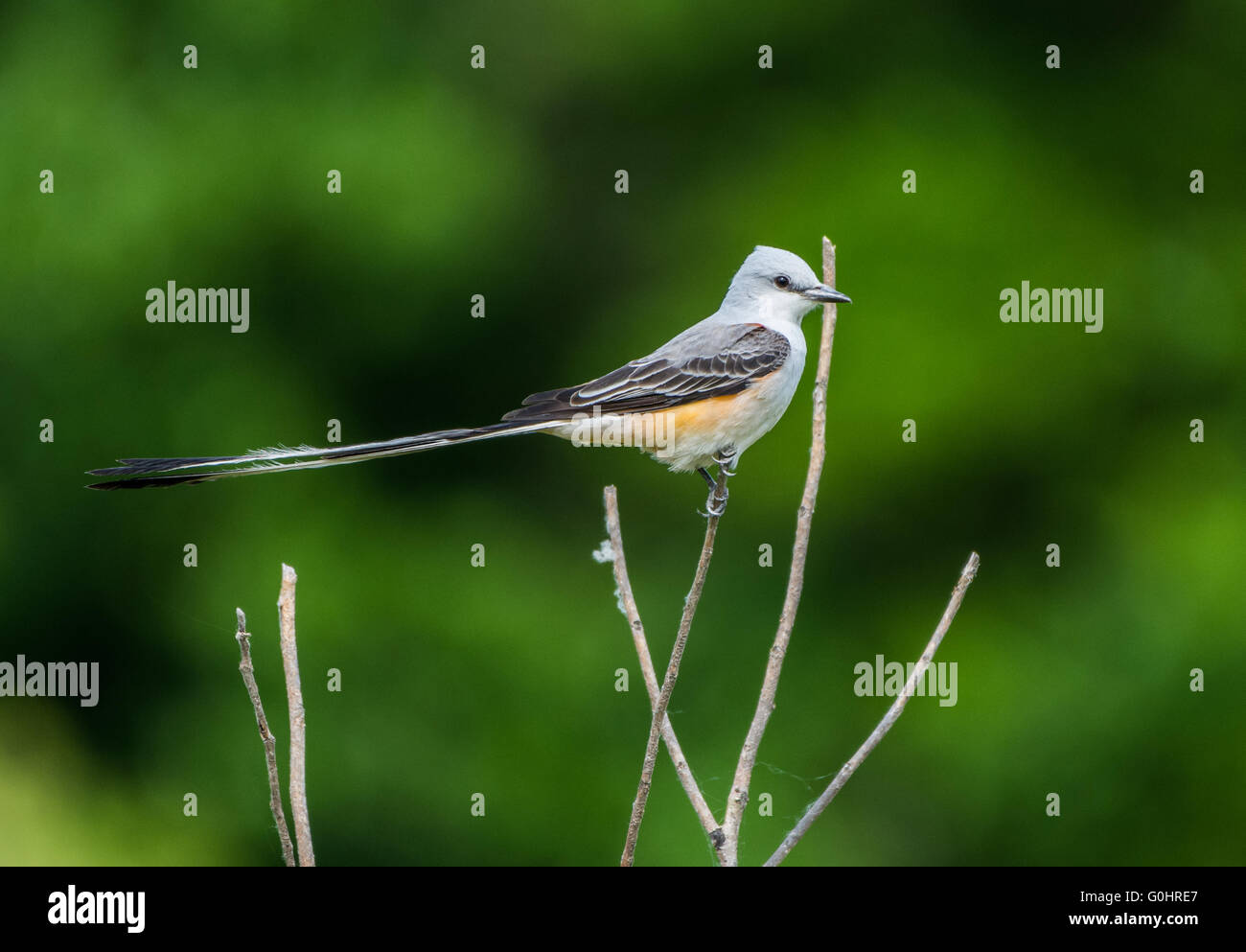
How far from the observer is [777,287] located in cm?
415

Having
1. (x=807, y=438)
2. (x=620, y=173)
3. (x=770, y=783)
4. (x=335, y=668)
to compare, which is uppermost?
(x=620, y=173)

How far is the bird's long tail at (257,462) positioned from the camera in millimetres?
2387

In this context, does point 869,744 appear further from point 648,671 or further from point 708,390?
point 708,390

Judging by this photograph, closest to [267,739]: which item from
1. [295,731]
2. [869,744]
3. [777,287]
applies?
[295,731]

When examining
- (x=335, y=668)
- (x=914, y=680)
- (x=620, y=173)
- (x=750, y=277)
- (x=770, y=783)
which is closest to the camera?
(x=914, y=680)

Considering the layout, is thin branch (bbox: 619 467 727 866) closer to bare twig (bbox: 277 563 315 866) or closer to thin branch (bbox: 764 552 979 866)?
thin branch (bbox: 764 552 979 866)

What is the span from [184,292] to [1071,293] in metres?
4.91

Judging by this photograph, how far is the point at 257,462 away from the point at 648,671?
903mm

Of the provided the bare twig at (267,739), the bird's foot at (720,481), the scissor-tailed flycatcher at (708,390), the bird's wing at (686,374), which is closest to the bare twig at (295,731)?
the bare twig at (267,739)

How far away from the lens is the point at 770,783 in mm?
6691

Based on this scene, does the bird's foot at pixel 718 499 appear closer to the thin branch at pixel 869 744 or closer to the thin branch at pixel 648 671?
the thin branch at pixel 648 671

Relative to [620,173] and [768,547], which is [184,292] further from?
[768,547]

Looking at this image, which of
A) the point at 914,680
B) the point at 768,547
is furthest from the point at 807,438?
the point at 914,680

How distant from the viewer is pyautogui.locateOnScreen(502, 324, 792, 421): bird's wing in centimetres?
377
